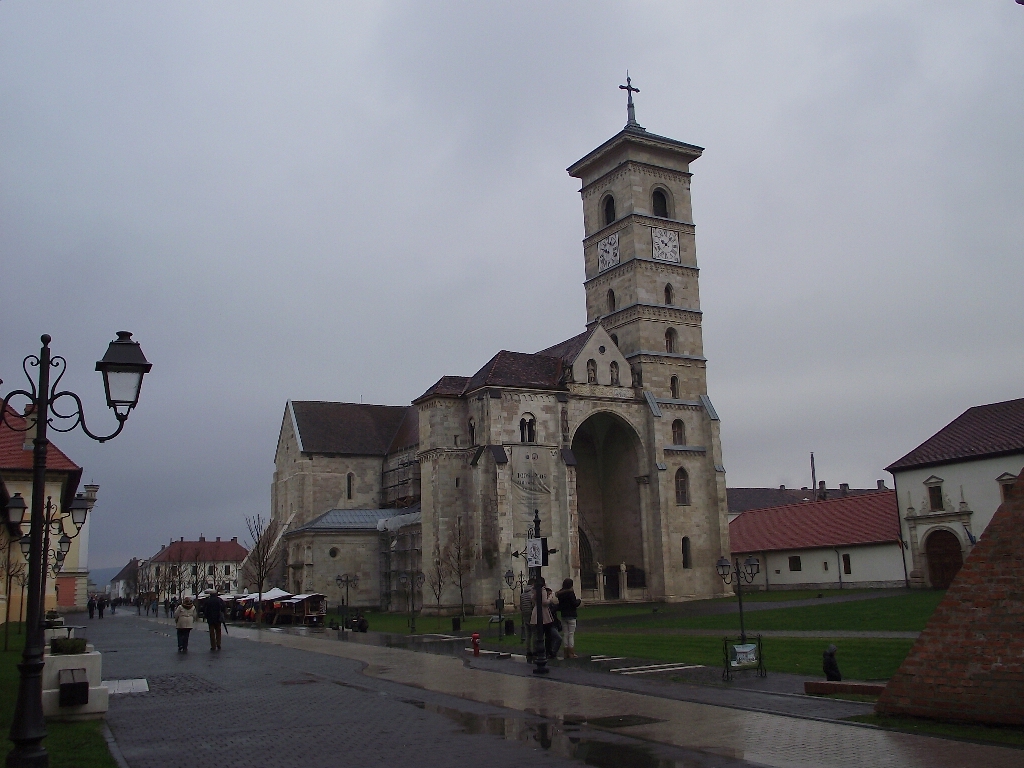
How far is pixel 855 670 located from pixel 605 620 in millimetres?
24058

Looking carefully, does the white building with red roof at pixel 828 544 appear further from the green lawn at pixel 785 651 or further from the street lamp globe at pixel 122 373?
the street lamp globe at pixel 122 373

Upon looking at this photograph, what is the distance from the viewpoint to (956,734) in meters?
10.5

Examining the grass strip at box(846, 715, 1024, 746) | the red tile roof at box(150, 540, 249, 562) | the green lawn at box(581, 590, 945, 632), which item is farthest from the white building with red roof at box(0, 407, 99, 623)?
the red tile roof at box(150, 540, 249, 562)

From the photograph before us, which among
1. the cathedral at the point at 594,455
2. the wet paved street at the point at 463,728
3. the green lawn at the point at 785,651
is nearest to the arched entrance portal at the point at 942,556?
the cathedral at the point at 594,455

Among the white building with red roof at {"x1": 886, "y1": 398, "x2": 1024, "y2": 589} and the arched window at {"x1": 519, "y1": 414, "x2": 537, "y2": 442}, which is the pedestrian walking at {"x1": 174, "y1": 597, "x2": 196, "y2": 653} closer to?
the arched window at {"x1": 519, "y1": 414, "x2": 537, "y2": 442}

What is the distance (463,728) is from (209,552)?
14886cm

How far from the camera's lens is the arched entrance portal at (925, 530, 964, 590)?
51.4 m

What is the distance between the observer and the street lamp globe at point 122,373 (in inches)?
401

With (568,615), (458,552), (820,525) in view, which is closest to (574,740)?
(568,615)

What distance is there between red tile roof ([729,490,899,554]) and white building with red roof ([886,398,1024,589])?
279 cm

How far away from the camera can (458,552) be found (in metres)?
54.3

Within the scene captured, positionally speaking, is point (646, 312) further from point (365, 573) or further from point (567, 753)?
point (567, 753)

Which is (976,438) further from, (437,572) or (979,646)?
(979,646)

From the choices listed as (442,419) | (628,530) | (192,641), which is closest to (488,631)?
(192,641)
